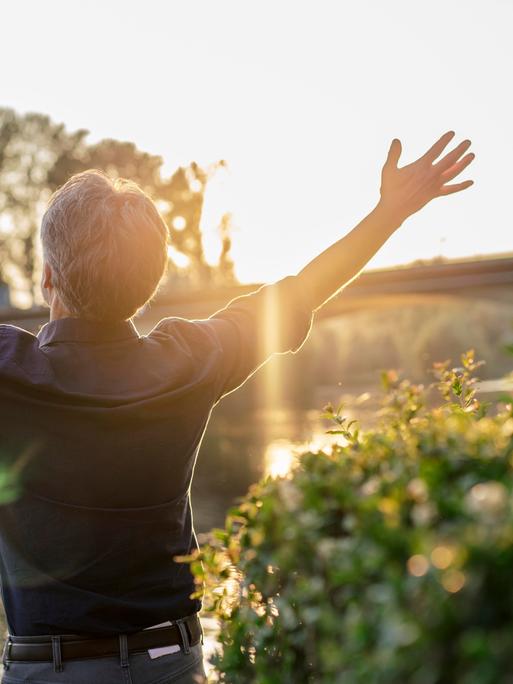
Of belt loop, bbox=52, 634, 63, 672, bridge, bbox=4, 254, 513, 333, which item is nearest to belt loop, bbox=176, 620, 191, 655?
belt loop, bbox=52, 634, 63, 672

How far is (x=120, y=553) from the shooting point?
69.3 inches

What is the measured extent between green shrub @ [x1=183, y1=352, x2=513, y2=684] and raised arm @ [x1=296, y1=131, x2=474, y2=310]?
488mm

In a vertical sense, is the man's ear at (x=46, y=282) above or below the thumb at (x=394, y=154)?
below

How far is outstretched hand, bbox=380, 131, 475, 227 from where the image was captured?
2.29 m

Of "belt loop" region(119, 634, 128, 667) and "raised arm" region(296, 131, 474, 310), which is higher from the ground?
"raised arm" region(296, 131, 474, 310)

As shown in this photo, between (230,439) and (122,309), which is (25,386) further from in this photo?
(230,439)

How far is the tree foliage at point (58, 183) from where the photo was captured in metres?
42.5

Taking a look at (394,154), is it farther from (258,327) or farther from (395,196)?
(258,327)

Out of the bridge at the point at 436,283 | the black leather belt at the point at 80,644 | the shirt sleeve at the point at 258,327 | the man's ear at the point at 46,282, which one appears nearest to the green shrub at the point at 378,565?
the black leather belt at the point at 80,644

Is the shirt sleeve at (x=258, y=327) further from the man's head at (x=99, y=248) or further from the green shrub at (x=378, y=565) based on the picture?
the green shrub at (x=378, y=565)

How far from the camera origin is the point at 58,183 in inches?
1721

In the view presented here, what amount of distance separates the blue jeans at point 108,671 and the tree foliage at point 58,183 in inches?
1573

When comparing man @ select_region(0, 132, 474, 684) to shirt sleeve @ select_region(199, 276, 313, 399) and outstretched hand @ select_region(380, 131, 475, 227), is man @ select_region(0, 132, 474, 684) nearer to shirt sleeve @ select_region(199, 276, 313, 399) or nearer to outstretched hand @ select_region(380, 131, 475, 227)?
shirt sleeve @ select_region(199, 276, 313, 399)

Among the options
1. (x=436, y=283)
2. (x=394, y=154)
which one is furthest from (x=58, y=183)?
(x=394, y=154)
